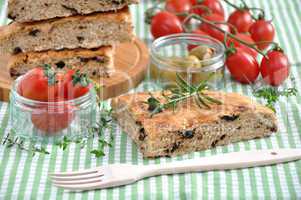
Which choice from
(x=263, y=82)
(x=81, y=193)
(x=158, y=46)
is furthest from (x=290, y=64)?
(x=81, y=193)

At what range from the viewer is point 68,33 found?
4613 millimetres

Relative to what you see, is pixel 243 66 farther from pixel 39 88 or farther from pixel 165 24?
pixel 39 88

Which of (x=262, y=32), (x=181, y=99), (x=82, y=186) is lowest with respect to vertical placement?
(x=82, y=186)

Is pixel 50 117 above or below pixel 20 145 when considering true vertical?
above

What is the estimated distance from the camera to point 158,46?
4.93 m

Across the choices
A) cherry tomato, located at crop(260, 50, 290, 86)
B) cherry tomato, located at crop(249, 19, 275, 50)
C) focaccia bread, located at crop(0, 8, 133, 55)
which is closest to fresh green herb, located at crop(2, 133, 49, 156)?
focaccia bread, located at crop(0, 8, 133, 55)

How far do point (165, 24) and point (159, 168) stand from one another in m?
1.86

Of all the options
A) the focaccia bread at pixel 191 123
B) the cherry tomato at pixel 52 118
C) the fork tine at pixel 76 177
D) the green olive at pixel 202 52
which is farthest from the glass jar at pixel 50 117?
the green olive at pixel 202 52

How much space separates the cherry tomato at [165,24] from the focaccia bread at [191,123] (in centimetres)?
117

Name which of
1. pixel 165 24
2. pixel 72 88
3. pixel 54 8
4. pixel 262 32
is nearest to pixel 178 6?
pixel 165 24

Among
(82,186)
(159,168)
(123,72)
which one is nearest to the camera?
(82,186)

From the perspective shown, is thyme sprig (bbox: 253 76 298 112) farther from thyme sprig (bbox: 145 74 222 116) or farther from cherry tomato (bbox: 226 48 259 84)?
thyme sprig (bbox: 145 74 222 116)

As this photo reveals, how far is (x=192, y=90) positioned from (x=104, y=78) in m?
0.83

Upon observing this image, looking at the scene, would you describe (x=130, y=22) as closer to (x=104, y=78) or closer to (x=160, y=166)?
(x=104, y=78)
